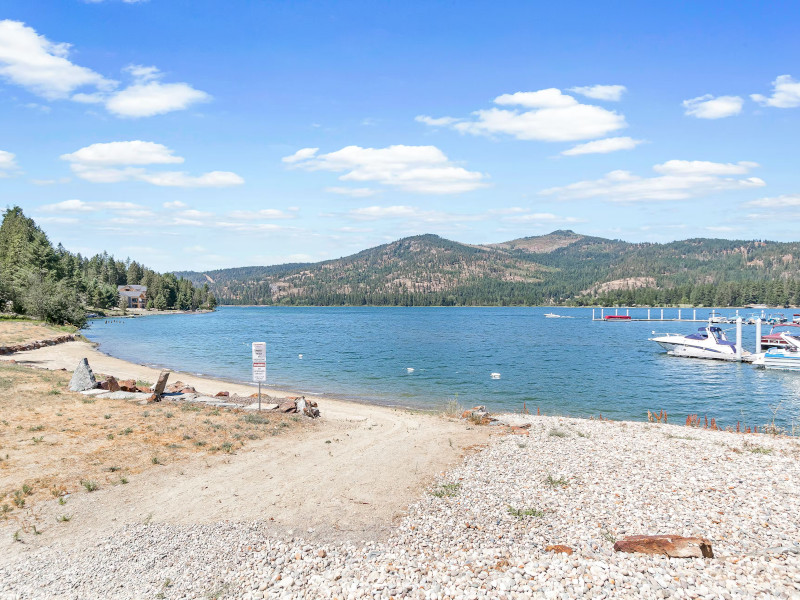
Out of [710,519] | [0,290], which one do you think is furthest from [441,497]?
[0,290]

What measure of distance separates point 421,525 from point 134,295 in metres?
209

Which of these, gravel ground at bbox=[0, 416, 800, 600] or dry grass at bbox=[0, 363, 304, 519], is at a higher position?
dry grass at bbox=[0, 363, 304, 519]

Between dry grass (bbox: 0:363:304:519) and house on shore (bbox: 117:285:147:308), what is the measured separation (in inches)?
7210

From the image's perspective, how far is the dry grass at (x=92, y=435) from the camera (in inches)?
525

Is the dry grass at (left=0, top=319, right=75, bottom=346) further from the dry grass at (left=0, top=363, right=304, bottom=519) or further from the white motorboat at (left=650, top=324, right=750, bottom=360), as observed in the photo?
the white motorboat at (left=650, top=324, right=750, bottom=360)

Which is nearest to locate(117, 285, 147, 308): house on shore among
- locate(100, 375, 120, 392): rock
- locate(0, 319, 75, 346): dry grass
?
locate(0, 319, 75, 346): dry grass

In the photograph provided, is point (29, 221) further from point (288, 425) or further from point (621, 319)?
point (621, 319)

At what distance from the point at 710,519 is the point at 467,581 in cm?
624

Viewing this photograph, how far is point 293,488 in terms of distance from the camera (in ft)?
44.2

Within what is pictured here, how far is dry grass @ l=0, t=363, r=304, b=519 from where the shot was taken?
13.3m

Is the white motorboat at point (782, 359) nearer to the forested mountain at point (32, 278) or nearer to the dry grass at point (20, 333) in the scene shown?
the dry grass at point (20, 333)

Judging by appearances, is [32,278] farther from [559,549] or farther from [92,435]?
[559,549]

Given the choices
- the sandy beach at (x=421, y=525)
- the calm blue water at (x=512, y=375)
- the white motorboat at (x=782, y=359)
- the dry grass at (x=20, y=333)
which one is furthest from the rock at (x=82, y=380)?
the white motorboat at (x=782, y=359)

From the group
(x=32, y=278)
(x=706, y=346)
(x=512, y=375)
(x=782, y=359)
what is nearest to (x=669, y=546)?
(x=512, y=375)
